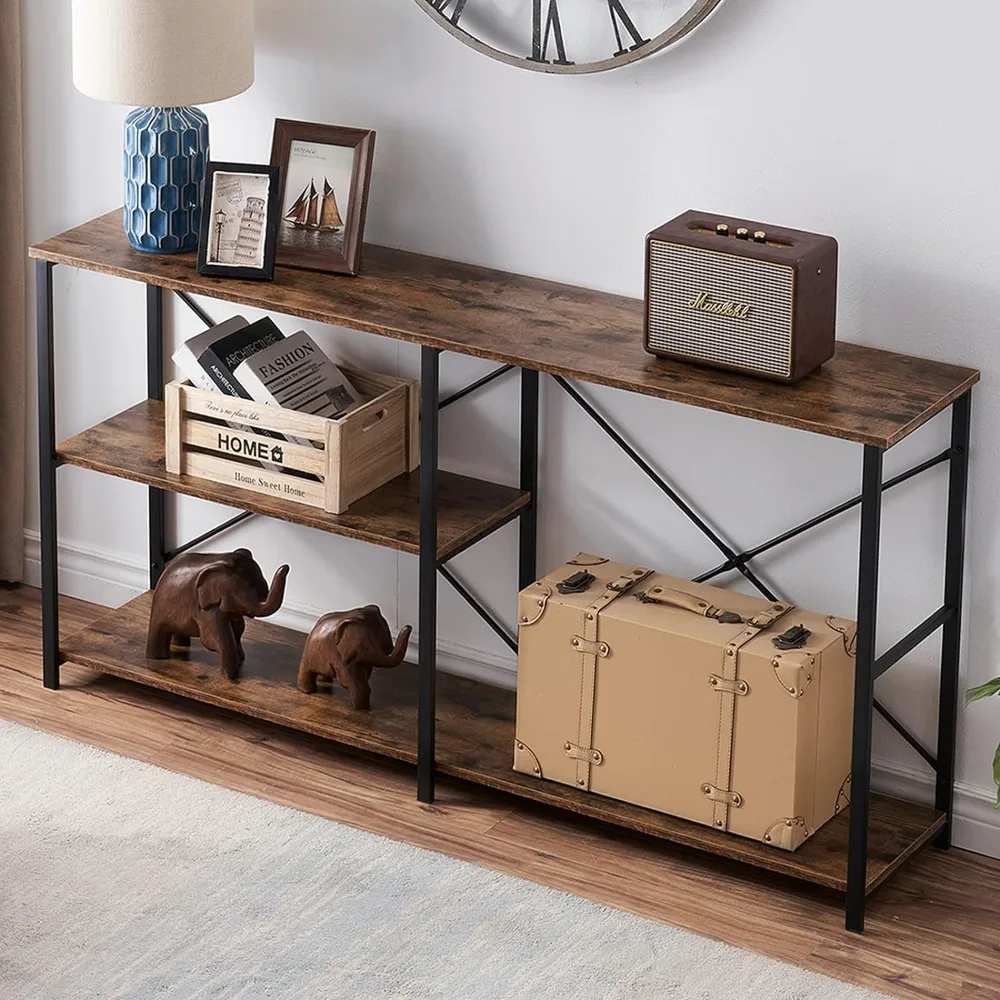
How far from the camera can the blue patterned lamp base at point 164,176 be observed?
3.02 meters

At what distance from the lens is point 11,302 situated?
11.5ft

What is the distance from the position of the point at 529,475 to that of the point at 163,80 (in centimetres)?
87

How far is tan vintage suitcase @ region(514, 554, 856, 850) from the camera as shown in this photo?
270 centimetres

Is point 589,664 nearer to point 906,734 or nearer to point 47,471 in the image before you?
point 906,734

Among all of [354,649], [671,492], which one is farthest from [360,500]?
[671,492]

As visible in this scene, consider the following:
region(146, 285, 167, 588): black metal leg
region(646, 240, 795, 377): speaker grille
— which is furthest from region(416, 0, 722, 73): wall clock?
region(146, 285, 167, 588): black metal leg

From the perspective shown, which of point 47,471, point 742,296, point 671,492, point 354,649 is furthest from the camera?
point 47,471

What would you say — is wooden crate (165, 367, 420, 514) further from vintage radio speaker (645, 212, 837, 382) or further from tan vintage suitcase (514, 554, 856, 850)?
vintage radio speaker (645, 212, 837, 382)

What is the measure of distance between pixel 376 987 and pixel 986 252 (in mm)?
1342

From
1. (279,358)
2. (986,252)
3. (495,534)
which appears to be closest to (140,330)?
(279,358)

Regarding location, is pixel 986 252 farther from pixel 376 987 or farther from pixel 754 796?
pixel 376 987

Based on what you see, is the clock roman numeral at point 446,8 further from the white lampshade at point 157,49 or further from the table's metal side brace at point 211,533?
the table's metal side brace at point 211,533

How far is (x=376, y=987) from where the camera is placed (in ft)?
8.34

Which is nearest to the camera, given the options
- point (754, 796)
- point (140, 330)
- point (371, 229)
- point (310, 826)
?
point (754, 796)
